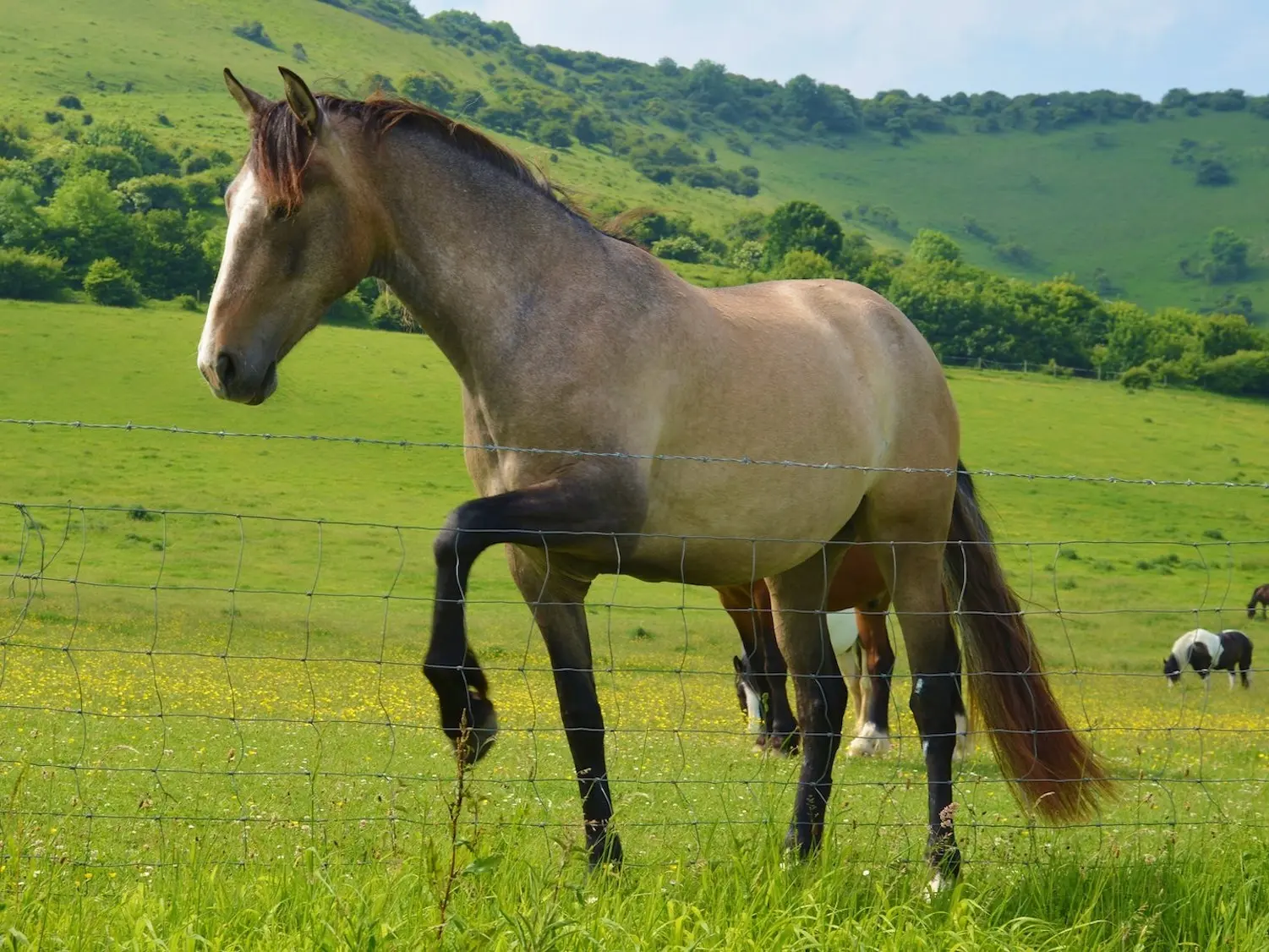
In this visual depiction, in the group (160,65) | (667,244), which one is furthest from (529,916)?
(160,65)

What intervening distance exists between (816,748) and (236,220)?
344 centimetres

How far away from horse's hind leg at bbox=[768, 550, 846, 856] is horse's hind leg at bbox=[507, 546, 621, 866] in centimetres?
125

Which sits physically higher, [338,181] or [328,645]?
[338,181]

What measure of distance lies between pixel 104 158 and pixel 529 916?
4181 inches

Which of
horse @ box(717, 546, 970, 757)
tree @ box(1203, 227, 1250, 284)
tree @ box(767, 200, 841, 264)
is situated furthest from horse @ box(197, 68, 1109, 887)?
tree @ box(1203, 227, 1250, 284)

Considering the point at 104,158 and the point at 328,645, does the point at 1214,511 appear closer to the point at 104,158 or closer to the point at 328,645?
the point at 328,645

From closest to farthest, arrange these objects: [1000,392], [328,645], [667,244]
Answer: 1. [667,244]
2. [328,645]
3. [1000,392]

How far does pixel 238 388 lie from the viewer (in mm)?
5148

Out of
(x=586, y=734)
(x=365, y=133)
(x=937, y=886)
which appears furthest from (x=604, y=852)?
(x=365, y=133)

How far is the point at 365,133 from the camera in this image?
5.55m

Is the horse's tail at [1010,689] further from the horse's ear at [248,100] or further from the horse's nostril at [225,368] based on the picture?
the horse's ear at [248,100]

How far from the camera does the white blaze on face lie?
16.9 feet

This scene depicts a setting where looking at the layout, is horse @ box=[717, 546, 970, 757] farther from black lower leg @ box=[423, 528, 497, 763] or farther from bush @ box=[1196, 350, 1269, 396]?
bush @ box=[1196, 350, 1269, 396]

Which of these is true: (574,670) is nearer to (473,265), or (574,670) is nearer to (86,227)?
(473,265)
